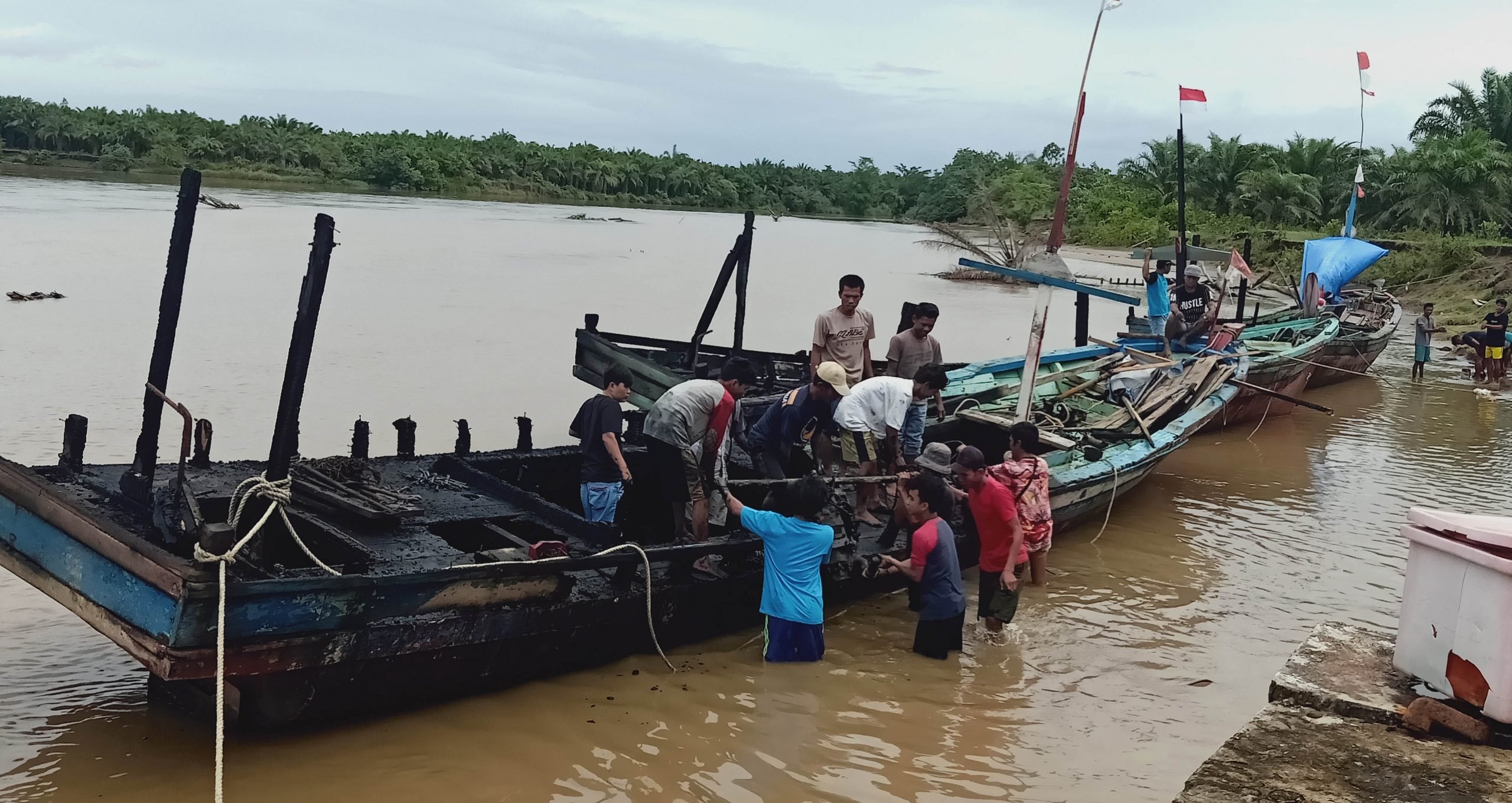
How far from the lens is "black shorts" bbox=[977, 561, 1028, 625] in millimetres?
7066

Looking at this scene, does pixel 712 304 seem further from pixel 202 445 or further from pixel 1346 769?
pixel 1346 769

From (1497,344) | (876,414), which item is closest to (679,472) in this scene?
(876,414)

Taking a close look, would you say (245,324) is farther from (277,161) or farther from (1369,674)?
(277,161)

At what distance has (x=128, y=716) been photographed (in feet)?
18.5

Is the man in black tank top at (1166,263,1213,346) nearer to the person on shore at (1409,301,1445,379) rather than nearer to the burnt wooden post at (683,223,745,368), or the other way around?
the burnt wooden post at (683,223,745,368)

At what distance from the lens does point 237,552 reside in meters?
4.72

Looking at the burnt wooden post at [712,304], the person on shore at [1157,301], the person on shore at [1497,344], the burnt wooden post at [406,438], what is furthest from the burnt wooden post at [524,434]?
the person on shore at [1497,344]

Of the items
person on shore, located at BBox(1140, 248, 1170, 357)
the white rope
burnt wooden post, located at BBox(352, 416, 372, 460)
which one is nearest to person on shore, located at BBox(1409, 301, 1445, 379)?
person on shore, located at BBox(1140, 248, 1170, 357)

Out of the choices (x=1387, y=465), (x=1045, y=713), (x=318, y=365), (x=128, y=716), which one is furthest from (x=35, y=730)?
(x=1387, y=465)

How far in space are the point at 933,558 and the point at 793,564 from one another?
80cm

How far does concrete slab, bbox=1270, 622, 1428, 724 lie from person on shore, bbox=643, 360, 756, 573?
332cm

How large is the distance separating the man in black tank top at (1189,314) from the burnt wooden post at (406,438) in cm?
999

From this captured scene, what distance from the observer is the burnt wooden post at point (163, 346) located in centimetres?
553

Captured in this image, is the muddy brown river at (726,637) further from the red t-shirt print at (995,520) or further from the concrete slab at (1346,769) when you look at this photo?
the concrete slab at (1346,769)
